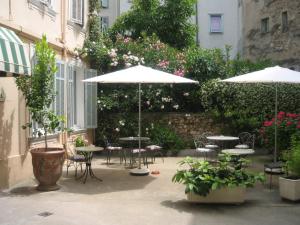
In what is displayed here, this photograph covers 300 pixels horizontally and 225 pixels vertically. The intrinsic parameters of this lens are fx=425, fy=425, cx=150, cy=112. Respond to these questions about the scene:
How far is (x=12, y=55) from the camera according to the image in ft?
24.5

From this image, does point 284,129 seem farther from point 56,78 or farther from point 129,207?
point 56,78

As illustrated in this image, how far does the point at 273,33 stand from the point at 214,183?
21.0 metres

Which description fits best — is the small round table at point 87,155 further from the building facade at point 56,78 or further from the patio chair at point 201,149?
the patio chair at point 201,149

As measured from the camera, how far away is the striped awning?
718cm

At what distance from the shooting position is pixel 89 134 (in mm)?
15047

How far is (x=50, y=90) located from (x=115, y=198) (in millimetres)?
2728

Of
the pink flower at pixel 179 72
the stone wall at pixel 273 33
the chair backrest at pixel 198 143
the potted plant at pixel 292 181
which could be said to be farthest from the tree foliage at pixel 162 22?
the potted plant at pixel 292 181

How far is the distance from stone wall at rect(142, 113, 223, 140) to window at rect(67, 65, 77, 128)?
2.62 meters

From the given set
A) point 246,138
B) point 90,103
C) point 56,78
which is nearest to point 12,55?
point 56,78

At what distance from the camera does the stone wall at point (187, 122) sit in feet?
50.9

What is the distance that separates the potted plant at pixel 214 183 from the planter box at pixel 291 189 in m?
0.44

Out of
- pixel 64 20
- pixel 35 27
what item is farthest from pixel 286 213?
pixel 64 20

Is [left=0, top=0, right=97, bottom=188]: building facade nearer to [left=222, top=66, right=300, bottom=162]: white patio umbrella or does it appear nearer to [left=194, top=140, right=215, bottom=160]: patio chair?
[left=194, top=140, right=215, bottom=160]: patio chair

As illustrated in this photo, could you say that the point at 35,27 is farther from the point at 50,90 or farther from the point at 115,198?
the point at 115,198
